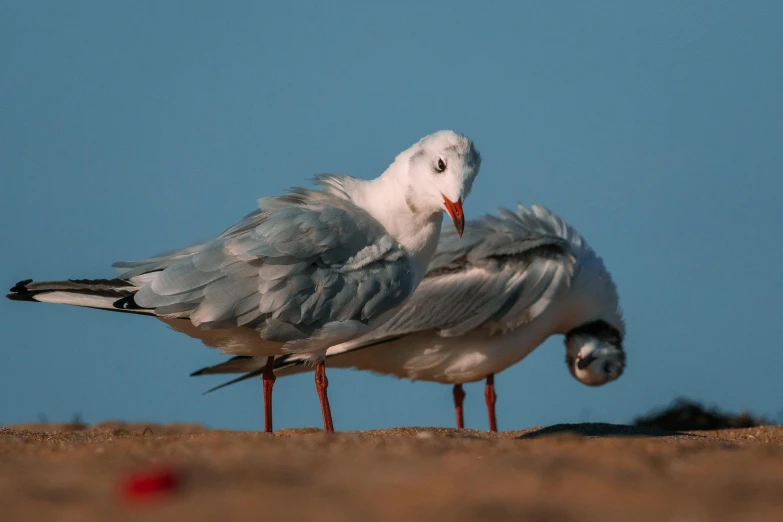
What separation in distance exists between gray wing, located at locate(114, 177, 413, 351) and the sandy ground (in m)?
1.53

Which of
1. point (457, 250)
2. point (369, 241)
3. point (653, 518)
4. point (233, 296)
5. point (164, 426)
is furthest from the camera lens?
point (164, 426)

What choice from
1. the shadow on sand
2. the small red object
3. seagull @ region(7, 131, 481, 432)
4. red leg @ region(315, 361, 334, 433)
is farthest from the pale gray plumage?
the small red object

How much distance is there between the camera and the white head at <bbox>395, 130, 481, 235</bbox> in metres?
6.70

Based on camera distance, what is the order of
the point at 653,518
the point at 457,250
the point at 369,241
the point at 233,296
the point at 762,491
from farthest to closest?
the point at 457,250, the point at 369,241, the point at 233,296, the point at 762,491, the point at 653,518

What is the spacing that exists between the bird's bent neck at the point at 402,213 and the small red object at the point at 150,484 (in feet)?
12.2

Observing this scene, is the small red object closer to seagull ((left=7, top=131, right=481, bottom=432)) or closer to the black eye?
seagull ((left=7, top=131, right=481, bottom=432))

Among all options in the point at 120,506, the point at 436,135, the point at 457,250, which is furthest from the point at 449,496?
the point at 457,250

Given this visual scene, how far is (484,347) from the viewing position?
9.33m

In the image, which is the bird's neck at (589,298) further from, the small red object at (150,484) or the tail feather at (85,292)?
the small red object at (150,484)

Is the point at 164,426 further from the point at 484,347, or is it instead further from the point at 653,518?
the point at 653,518

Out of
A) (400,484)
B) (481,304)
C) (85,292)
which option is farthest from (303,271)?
(400,484)

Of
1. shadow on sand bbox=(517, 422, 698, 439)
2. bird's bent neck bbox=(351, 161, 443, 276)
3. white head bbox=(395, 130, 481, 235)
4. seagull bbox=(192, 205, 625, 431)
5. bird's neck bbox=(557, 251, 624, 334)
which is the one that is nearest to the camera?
white head bbox=(395, 130, 481, 235)

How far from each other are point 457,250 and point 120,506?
6.34 meters

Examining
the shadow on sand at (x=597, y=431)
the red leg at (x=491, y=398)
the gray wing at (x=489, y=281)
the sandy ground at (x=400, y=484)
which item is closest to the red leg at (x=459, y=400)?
the red leg at (x=491, y=398)
